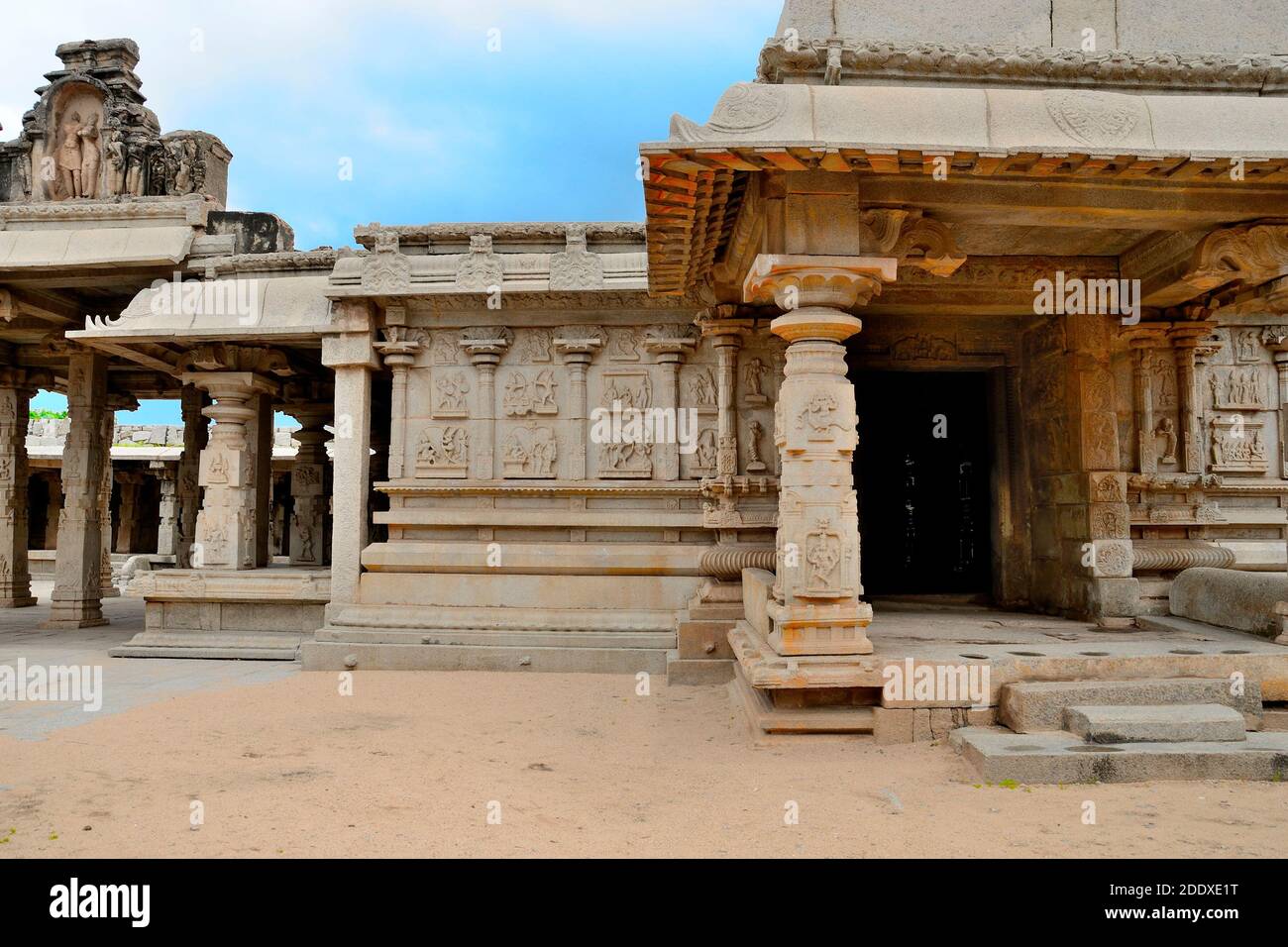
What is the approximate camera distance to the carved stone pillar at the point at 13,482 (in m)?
14.3

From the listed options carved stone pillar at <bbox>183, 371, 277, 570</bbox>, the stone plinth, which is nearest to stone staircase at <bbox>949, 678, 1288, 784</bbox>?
the stone plinth

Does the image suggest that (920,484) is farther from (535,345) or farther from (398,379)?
(398,379)

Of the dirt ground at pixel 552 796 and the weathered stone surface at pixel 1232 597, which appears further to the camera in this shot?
the weathered stone surface at pixel 1232 597

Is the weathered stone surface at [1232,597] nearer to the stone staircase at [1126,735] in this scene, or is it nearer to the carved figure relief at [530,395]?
the stone staircase at [1126,735]

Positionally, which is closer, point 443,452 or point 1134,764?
point 1134,764

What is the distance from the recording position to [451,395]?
9.17 meters

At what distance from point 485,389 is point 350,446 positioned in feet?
5.40

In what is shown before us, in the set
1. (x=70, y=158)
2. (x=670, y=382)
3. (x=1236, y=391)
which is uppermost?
(x=70, y=158)

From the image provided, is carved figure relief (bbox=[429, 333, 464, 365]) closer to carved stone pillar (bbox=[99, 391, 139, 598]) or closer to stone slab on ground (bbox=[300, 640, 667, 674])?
stone slab on ground (bbox=[300, 640, 667, 674])

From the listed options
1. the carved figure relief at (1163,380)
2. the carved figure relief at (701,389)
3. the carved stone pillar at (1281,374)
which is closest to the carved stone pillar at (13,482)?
the carved figure relief at (701,389)

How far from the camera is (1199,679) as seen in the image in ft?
16.0

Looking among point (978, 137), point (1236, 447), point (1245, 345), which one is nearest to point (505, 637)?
point (978, 137)

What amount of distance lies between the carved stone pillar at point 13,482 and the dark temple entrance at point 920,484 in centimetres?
1418
